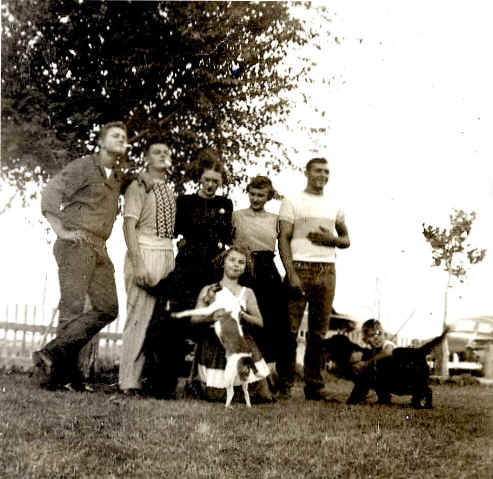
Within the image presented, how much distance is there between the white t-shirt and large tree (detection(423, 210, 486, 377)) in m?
0.41

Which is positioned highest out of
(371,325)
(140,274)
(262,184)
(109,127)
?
(109,127)

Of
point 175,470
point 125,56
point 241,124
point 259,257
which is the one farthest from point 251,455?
point 125,56

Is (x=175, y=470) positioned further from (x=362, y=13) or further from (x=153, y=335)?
(x=362, y=13)

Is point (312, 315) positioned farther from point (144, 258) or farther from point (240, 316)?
point (144, 258)

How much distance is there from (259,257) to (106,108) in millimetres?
1000

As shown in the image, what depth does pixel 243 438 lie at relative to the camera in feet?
7.63

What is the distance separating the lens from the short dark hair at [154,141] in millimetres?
2770

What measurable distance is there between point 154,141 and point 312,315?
1069mm

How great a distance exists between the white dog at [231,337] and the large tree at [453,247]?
0.85 m

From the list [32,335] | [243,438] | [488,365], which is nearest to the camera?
[243,438]

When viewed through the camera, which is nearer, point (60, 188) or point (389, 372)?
point (389, 372)

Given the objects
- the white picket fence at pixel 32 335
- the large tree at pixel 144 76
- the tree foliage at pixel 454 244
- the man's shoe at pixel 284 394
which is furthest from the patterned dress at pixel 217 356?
the tree foliage at pixel 454 244

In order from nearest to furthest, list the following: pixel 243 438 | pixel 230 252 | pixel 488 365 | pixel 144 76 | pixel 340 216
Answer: pixel 243 438 → pixel 488 365 → pixel 340 216 → pixel 230 252 → pixel 144 76

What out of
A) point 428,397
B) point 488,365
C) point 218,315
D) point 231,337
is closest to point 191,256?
point 218,315
